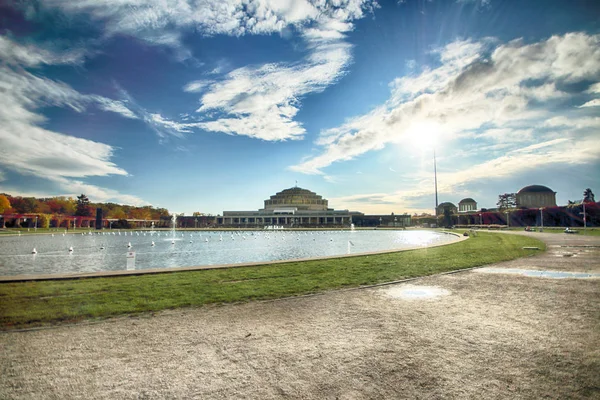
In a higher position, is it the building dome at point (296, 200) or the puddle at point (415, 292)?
the building dome at point (296, 200)

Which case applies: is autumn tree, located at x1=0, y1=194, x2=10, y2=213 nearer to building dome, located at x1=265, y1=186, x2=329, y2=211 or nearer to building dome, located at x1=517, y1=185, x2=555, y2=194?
building dome, located at x1=265, y1=186, x2=329, y2=211

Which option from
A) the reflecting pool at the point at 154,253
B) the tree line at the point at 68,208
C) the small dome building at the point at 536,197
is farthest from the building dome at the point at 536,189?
the tree line at the point at 68,208

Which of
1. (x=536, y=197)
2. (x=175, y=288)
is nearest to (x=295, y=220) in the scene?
(x=536, y=197)

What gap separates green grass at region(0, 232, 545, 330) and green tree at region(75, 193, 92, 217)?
124m

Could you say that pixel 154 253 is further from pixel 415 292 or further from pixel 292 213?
pixel 292 213

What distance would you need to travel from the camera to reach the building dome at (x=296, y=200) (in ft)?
508

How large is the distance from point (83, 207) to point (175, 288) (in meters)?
128

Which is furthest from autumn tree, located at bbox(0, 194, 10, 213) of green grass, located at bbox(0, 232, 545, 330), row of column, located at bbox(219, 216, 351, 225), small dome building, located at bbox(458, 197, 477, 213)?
small dome building, located at bbox(458, 197, 477, 213)

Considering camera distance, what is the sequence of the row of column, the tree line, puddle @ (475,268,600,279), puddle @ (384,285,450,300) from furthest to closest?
the row of column → the tree line → puddle @ (475,268,600,279) → puddle @ (384,285,450,300)

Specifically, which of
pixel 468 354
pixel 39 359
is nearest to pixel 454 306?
pixel 468 354

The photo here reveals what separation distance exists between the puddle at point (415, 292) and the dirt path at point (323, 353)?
29.5 inches

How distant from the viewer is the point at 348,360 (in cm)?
488

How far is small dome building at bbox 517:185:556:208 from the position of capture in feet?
409

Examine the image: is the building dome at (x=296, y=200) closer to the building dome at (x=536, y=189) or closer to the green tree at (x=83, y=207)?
the green tree at (x=83, y=207)
